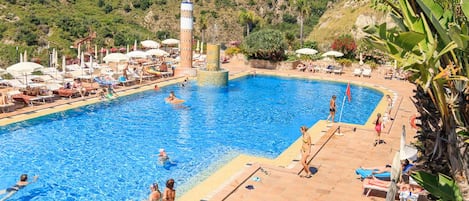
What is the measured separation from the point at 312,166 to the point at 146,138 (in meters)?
5.95

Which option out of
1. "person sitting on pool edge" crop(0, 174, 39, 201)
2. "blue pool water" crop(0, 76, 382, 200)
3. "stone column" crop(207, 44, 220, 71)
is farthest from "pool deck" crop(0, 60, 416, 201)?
"stone column" crop(207, 44, 220, 71)

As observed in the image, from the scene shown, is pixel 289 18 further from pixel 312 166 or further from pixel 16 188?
pixel 16 188

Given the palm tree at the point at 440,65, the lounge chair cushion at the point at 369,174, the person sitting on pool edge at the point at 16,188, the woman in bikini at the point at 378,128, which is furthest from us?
the woman in bikini at the point at 378,128

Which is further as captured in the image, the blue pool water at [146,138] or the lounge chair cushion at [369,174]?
the blue pool water at [146,138]

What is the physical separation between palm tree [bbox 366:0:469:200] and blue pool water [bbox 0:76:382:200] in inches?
258

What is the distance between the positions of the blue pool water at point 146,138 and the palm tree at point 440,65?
6.56m

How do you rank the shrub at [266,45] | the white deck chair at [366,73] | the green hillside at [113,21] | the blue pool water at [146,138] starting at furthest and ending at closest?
the green hillside at [113,21] < the shrub at [266,45] < the white deck chair at [366,73] < the blue pool water at [146,138]

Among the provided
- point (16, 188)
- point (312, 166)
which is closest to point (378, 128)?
point (312, 166)

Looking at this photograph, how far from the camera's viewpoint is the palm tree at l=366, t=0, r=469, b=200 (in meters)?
3.56

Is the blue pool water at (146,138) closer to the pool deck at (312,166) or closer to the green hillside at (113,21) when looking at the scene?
the pool deck at (312,166)

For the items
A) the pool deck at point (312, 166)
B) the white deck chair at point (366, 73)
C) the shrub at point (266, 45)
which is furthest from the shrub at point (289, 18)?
the pool deck at point (312, 166)

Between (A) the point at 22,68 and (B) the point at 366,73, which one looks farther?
(B) the point at 366,73

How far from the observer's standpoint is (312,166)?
11.2 m

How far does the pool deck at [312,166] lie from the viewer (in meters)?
9.41
